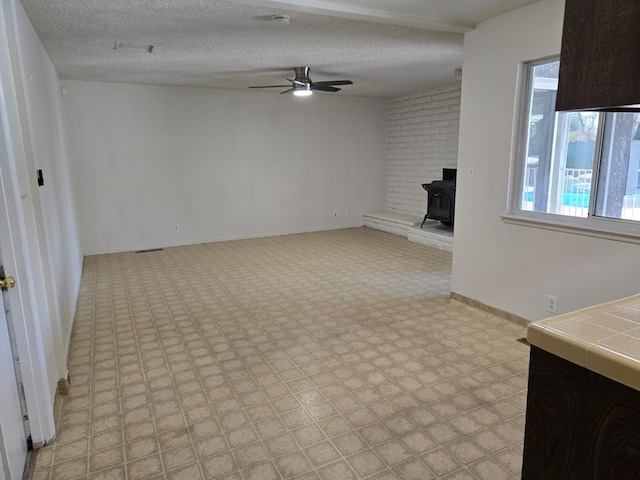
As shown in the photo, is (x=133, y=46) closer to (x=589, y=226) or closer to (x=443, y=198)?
(x=589, y=226)

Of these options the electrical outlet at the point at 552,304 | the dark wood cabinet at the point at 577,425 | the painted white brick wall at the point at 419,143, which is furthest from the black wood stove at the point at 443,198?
the dark wood cabinet at the point at 577,425

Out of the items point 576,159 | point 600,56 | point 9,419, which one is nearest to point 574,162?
point 576,159

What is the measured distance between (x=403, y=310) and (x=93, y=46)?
3715mm

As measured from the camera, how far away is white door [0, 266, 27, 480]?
1520mm

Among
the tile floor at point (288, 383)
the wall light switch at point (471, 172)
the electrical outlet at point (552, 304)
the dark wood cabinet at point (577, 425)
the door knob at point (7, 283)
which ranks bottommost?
the tile floor at point (288, 383)

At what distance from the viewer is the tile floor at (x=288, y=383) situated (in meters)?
1.85

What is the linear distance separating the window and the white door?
3313 millimetres

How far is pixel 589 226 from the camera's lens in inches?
108

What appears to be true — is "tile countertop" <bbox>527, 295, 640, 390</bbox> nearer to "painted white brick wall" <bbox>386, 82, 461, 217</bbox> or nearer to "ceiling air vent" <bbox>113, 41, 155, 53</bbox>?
"ceiling air vent" <bbox>113, 41, 155, 53</bbox>

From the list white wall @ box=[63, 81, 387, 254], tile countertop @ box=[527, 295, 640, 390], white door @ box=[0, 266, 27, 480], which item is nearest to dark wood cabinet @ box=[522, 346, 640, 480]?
tile countertop @ box=[527, 295, 640, 390]

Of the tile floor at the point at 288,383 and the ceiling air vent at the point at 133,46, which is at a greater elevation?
the ceiling air vent at the point at 133,46

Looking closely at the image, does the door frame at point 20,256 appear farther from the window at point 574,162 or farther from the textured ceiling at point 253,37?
the window at point 574,162

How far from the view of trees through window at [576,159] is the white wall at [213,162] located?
14.9 feet

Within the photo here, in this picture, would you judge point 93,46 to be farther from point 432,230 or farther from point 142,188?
point 432,230
